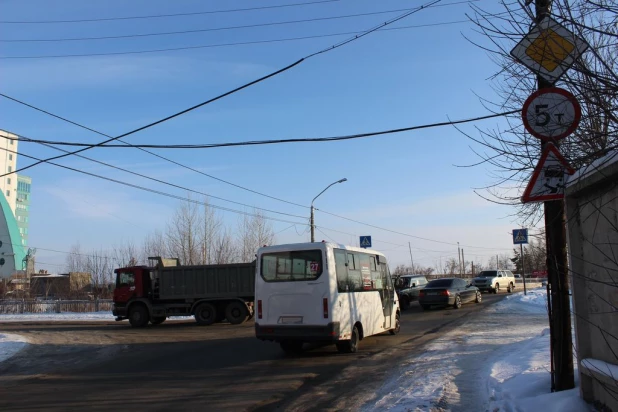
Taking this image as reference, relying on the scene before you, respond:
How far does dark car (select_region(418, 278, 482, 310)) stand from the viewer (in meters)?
25.0

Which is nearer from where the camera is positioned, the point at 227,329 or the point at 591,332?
the point at 591,332

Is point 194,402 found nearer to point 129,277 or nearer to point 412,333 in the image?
point 412,333

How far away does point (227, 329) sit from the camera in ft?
66.9

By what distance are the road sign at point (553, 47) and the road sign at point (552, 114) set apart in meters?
0.36

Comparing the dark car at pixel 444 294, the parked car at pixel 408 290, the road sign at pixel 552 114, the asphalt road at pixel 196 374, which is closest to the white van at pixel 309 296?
the asphalt road at pixel 196 374

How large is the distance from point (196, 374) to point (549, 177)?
7.65m

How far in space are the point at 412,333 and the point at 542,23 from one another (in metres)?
12.8

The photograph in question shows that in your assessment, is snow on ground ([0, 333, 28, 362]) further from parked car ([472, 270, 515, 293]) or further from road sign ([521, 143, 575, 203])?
parked car ([472, 270, 515, 293])

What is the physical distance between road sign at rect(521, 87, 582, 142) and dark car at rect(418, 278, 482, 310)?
2057cm

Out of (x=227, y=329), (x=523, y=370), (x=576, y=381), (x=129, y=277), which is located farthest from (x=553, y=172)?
(x=129, y=277)

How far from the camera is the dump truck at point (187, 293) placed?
906 inches

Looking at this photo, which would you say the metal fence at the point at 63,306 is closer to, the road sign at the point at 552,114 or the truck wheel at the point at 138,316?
the truck wheel at the point at 138,316

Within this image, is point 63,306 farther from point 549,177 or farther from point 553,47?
point 553,47

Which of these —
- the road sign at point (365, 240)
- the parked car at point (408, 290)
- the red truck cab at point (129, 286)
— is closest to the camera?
the red truck cab at point (129, 286)
